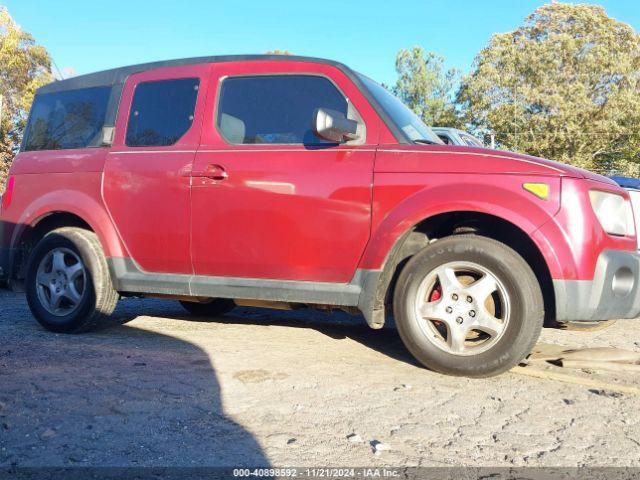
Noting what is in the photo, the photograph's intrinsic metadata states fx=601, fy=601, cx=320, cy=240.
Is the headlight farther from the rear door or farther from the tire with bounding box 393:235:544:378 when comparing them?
the rear door

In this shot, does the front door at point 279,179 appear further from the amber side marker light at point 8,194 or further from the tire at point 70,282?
the amber side marker light at point 8,194

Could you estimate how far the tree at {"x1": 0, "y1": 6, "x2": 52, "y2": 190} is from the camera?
29062 mm

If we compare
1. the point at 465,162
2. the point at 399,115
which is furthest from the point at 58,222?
the point at 465,162

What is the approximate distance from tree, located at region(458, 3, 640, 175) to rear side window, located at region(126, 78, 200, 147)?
98.0ft

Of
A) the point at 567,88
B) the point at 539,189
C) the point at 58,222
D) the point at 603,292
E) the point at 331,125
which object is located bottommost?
the point at 603,292

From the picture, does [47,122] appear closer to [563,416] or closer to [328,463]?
[328,463]

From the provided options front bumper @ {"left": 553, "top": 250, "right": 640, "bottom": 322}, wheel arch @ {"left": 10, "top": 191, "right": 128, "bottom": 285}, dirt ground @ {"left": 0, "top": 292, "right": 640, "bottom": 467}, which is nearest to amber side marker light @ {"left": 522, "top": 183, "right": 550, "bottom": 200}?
front bumper @ {"left": 553, "top": 250, "right": 640, "bottom": 322}

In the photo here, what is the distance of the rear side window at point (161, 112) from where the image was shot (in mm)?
4418

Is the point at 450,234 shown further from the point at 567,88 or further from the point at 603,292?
the point at 567,88

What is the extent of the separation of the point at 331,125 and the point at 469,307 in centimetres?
135

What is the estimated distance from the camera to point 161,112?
4535 mm

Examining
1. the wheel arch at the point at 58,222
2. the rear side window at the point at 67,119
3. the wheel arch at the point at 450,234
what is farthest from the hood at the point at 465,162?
the rear side window at the point at 67,119

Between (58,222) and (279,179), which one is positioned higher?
(279,179)

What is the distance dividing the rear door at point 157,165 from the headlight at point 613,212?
8.60 feet
